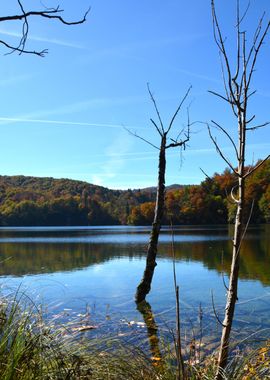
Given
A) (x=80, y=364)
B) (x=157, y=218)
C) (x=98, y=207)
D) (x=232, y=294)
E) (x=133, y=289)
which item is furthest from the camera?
(x=98, y=207)

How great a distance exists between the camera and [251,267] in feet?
69.3

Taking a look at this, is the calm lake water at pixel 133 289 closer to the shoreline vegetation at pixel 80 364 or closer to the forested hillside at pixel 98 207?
the shoreline vegetation at pixel 80 364

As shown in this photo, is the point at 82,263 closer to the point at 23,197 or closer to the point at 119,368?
the point at 119,368

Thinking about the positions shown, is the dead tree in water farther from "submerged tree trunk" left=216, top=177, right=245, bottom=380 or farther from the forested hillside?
the forested hillside

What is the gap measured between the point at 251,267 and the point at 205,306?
30.9 ft

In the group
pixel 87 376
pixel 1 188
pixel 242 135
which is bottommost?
pixel 87 376

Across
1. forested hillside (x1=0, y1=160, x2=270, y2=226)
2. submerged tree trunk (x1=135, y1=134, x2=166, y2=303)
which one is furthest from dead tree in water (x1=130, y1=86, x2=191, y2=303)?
forested hillside (x1=0, y1=160, x2=270, y2=226)

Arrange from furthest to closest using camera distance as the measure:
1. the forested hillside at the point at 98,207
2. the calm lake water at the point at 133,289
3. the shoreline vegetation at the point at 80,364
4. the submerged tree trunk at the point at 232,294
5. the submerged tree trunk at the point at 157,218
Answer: the forested hillside at the point at 98,207 → the submerged tree trunk at the point at 157,218 → the calm lake water at the point at 133,289 → the shoreline vegetation at the point at 80,364 → the submerged tree trunk at the point at 232,294

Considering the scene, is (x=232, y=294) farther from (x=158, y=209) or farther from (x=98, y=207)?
(x=98, y=207)

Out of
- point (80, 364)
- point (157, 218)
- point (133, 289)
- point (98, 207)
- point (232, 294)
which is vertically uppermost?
point (98, 207)

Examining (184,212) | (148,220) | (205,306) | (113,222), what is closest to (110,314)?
(205,306)

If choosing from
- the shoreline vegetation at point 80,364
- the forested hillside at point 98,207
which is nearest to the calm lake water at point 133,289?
the shoreline vegetation at point 80,364

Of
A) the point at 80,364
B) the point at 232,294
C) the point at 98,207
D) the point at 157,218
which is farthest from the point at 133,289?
the point at 98,207

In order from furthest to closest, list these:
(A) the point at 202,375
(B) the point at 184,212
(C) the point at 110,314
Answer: (B) the point at 184,212, (C) the point at 110,314, (A) the point at 202,375
